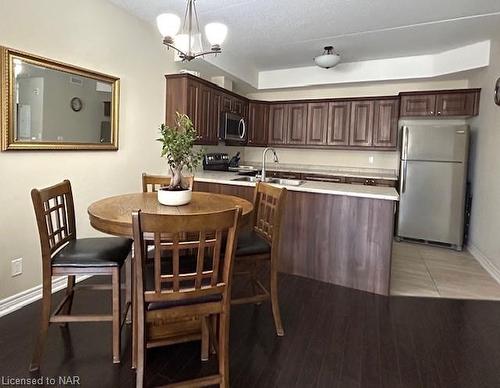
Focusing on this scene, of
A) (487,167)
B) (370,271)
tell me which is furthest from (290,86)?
(370,271)

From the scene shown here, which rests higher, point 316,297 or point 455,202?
point 455,202

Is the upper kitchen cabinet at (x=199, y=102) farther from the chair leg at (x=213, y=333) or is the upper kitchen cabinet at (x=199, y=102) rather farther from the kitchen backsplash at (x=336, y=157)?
the chair leg at (x=213, y=333)

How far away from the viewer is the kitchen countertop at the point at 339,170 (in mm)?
5188

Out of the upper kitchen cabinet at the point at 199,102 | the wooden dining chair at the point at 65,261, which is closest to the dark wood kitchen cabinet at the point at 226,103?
the upper kitchen cabinet at the point at 199,102

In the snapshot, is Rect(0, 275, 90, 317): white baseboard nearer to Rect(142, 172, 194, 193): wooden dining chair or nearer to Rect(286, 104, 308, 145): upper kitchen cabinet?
Rect(142, 172, 194, 193): wooden dining chair

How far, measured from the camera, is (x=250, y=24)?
366 centimetres

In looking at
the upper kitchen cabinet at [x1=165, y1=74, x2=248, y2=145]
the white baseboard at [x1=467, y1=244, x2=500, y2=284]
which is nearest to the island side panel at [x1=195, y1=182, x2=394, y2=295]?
the white baseboard at [x1=467, y1=244, x2=500, y2=284]

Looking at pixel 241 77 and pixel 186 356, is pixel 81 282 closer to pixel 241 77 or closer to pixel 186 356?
pixel 186 356

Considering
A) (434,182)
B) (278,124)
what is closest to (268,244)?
(434,182)

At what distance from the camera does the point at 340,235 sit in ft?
10.1

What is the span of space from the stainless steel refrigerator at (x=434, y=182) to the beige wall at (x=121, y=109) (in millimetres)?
3267

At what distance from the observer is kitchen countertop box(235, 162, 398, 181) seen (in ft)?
17.0

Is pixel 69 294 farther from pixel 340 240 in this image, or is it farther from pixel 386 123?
pixel 386 123

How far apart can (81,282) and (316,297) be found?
2030 millimetres
